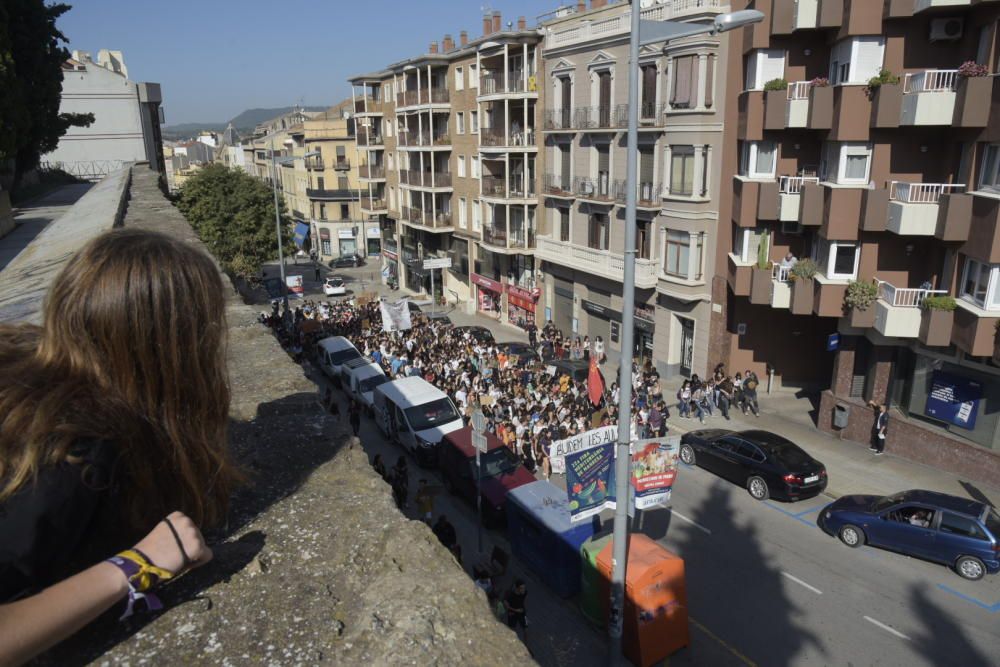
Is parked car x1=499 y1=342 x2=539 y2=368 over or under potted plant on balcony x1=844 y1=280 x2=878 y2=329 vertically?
under

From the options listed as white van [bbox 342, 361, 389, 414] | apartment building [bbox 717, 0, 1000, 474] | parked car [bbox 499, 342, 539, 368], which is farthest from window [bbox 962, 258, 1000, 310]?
white van [bbox 342, 361, 389, 414]

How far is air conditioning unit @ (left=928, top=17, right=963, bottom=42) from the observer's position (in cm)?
1798

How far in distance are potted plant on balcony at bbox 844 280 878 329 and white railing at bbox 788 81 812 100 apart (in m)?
5.89

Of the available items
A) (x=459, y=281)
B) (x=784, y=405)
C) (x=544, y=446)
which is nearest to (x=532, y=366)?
(x=544, y=446)

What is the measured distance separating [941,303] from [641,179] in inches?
490

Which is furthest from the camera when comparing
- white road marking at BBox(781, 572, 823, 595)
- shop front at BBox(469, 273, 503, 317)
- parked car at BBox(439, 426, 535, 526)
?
shop front at BBox(469, 273, 503, 317)

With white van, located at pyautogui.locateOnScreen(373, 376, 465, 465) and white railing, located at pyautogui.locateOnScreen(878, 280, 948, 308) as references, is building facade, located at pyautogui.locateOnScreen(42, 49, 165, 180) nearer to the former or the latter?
white van, located at pyautogui.locateOnScreen(373, 376, 465, 465)

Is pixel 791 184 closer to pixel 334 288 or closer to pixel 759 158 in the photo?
pixel 759 158

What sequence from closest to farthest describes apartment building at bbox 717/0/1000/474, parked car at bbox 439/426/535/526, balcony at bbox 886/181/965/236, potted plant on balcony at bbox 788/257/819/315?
parked car at bbox 439/426/535/526, apartment building at bbox 717/0/1000/474, balcony at bbox 886/181/965/236, potted plant on balcony at bbox 788/257/819/315

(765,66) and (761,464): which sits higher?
(765,66)

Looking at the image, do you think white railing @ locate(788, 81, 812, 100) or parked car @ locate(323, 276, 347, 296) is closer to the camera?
white railing @ locate(788, 81, 812, 100)

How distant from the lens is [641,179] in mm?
27391

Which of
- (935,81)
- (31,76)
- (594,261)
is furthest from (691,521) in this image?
(31,76)

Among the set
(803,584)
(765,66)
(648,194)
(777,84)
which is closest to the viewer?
(803,584)
